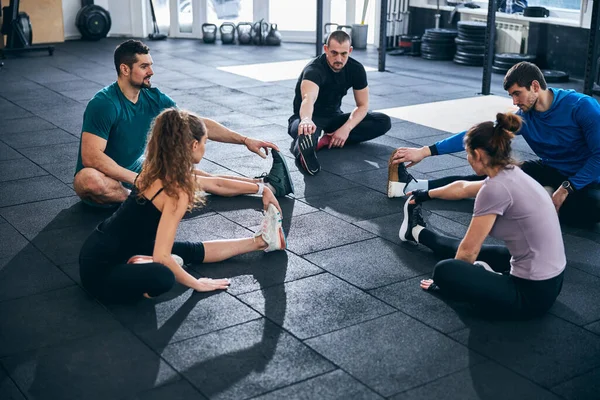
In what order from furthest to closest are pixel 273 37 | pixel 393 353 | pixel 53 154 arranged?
pixel 273 37
pixel 53 154
pixel 393 353

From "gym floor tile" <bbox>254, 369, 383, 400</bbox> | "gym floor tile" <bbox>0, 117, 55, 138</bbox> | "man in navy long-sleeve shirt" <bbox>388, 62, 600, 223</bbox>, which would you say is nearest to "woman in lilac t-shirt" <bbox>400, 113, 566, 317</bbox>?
"gym floor tile" <bbox>254, 369, 383, 400</bbox>

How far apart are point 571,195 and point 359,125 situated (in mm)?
1941

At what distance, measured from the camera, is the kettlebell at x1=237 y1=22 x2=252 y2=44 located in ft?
36.1

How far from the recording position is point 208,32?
11.1 metres

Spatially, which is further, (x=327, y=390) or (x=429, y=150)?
(x=429, y=150)

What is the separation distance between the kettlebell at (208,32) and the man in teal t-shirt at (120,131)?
23.2 feet

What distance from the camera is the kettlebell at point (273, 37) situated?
1088 cm

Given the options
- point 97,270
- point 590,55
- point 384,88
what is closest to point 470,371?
point 97,270

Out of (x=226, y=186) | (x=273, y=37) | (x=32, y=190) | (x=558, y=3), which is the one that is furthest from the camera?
(x=273, y=37)

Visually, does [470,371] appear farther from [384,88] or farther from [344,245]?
[384,88]

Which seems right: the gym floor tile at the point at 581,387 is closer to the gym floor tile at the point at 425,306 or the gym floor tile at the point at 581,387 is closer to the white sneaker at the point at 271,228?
the gym floor tile at the point at 425,306

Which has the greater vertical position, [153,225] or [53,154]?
[153,225]

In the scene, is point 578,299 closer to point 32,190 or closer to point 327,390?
point 327,390

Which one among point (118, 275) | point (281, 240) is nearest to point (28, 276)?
point (118, 275)
